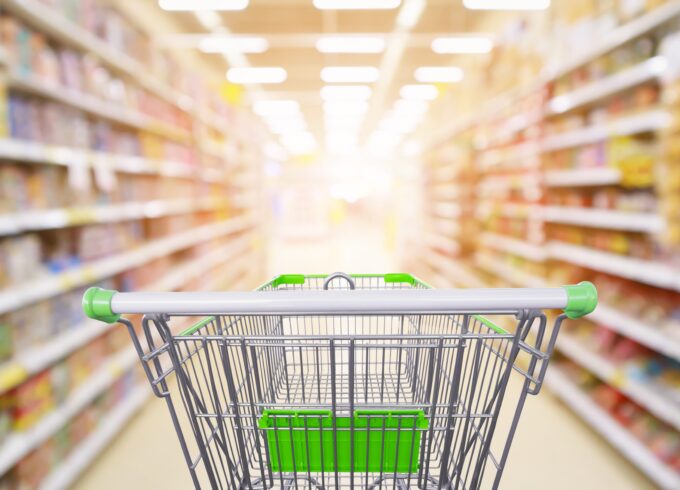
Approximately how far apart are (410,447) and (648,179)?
1973 mm

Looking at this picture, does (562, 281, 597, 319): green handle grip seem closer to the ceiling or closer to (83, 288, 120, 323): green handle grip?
(83, 288, 120, 323): green handle grip

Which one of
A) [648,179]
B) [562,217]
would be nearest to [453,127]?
[562,217]

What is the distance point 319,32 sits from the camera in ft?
23.6

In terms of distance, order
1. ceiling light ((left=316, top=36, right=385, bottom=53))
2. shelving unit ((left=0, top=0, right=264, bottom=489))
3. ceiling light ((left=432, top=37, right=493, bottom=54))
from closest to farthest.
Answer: shelving unit ((left=0, top=0, right=264, bottom=489)), ceiling light ((left=316, top=36, right=385, bottom=53)), ceiling light ((left=432, top=37, right=493, bottom=54))

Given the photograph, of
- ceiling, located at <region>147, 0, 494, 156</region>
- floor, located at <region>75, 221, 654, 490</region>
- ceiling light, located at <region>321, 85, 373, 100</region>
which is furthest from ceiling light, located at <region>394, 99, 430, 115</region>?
floor, located at <region>75, 221, 654, 490</region>

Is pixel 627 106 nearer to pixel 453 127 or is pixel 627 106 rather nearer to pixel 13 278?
pixel 13 278

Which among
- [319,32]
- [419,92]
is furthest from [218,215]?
[419,92]

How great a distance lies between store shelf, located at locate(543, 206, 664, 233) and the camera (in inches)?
87.2

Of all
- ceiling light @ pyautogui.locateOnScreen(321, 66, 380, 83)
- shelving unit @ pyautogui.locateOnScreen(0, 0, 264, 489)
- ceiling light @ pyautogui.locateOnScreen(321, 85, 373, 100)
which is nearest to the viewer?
shelving unit @ pyautogui.locateOnScreen(0, 0, 264, 489)

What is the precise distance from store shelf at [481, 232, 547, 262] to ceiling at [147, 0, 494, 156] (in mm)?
2993

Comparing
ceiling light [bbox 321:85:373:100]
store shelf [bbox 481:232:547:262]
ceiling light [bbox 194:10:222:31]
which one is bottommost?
store shelf [bbox 481:232:547:262]

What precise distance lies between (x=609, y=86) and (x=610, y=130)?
26cm

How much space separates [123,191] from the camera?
121 inches

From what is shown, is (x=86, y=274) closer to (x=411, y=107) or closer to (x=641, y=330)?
(x=641, y=330)
